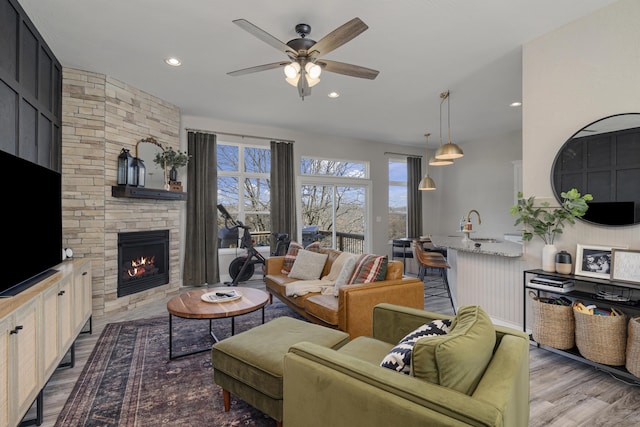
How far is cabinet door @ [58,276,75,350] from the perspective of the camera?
7.46 ft

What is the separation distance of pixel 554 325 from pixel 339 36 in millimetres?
2813

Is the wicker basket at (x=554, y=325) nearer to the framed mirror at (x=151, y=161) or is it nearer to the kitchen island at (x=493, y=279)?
the kitchen island at (x=493, y=279)

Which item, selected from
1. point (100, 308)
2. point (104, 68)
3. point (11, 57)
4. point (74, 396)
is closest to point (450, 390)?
point (74, 396)

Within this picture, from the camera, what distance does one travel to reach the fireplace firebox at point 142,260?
3.96 metres

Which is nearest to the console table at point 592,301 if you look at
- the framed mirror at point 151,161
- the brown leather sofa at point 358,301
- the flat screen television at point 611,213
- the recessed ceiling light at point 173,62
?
the flat screen television at point 611,213

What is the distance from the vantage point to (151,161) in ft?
14.4

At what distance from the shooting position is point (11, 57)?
2396mm

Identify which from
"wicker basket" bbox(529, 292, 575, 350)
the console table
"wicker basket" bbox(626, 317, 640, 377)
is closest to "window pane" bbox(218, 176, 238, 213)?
the console table

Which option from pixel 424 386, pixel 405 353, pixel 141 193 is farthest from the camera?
pixel 141 193

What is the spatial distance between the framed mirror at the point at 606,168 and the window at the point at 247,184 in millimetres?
4525

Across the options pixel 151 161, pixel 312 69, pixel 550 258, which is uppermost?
pixel 312 69

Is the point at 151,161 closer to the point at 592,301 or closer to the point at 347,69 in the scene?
the point at 347,69

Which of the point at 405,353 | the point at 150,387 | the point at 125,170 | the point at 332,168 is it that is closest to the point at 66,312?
the point at 150,387

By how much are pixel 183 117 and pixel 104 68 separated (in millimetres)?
1627
